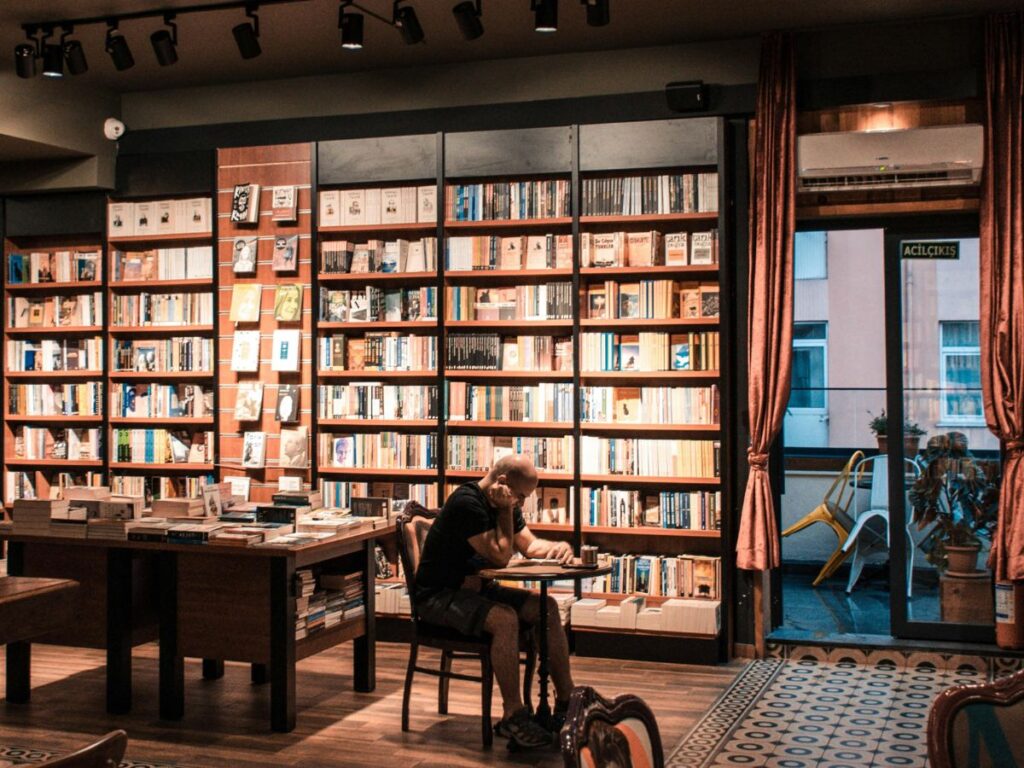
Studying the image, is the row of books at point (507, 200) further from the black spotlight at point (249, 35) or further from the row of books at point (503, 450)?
the black spotlight at point (249, 35)

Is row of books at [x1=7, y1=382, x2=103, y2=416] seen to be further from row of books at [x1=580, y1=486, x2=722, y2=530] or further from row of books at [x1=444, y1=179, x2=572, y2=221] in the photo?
row of books at [x1=580, y1=486, x2=722, y2=530]

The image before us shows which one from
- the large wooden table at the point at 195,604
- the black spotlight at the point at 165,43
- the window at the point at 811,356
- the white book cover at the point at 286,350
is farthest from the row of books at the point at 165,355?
the window at the point at 811,356

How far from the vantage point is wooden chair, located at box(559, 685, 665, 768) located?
2.14 metres

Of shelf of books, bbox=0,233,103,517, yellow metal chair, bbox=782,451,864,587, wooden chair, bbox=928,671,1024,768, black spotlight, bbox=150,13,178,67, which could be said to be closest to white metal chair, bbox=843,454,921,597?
yellow metal chair, bbox=782,451,864,587

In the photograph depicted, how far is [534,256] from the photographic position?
289 inches

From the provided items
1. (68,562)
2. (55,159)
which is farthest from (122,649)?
(55,159)

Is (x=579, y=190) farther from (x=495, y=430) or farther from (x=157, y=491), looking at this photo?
(x=157, y=491)

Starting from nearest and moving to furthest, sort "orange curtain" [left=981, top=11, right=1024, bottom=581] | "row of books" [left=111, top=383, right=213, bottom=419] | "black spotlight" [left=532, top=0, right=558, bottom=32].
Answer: "black spotlight" [left=532, top=0, right=558, bottom=32] < "orange curtain" [left=981, top=11, right=1024, bottom=581] < "row of books" [left=111, top=383, right=213, bottom=419]

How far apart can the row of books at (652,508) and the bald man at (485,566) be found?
5.45 ft

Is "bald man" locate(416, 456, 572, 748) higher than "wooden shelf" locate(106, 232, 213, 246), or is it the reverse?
"wooden shelf" locate(106, 232, 213, 246)

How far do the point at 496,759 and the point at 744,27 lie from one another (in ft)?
14.3

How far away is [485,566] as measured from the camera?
5.45m

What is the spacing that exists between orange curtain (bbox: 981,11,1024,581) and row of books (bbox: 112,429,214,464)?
5.11 m

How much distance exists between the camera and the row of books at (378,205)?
755 centimetres
